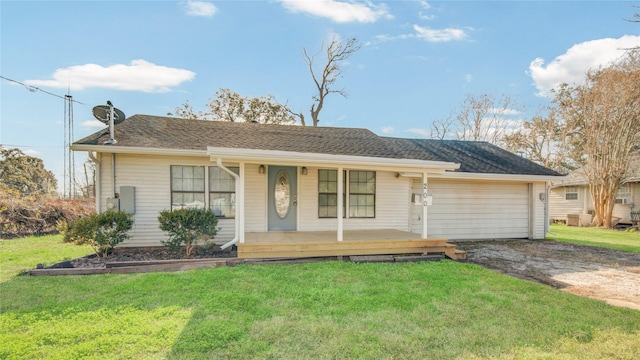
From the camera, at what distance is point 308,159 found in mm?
6070

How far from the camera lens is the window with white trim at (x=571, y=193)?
17.6 m

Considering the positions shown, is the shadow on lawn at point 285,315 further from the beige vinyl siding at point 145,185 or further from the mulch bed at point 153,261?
the beige vinyl siding at point 145,185

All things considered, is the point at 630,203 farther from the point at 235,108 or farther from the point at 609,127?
the point at 235,108

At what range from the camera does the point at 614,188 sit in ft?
47.4

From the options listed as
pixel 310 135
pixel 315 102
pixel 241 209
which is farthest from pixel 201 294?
pixel 315 102

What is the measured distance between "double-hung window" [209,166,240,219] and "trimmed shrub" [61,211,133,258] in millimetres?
1807

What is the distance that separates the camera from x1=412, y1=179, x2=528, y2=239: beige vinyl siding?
31.1 ft

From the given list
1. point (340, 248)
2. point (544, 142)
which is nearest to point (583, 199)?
point (544, 142)

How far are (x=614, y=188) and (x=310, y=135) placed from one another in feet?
49.6

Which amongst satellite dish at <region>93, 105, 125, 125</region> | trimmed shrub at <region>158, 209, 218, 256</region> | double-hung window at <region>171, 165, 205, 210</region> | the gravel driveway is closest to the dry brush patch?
satellite dish at <region>93, 105, 125, 125</region>

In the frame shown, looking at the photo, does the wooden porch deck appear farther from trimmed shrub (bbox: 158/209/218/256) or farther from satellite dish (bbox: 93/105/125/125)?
satellite dish (bbox: 93/105/125/125)

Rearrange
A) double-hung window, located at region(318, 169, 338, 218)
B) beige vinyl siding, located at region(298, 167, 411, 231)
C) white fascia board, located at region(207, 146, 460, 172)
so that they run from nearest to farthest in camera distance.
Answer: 1. white fascia board, located at region(207, 146, 460, 172)
2. beige vinyl siding, located at region(298, 167, 411, 231)
3. double-hung window, located at region(318, 169, 338, 218)

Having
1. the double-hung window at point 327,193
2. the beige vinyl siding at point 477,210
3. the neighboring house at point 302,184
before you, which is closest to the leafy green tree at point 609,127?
the neighboring house at point 302,184

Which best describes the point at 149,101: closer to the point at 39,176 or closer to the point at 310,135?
the point at 310,135
